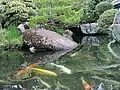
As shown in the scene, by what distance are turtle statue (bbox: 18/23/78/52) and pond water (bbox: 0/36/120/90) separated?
44 centimetres

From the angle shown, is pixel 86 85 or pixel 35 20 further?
pixel 35 20

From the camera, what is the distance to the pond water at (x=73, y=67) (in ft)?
21.4

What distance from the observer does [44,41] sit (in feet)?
36.1

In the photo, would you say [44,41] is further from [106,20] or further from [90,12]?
[90,12]

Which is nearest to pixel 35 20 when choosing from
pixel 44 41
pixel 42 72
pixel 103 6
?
pixel 44 41

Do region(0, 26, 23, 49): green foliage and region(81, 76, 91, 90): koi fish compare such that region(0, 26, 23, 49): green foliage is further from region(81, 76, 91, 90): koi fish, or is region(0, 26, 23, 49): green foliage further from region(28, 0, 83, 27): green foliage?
region(81, 76, 91, 90): koi fish

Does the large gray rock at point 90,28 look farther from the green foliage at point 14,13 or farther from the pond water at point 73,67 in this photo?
the green foliage at point 14,13

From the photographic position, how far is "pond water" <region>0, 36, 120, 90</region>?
21.4ft

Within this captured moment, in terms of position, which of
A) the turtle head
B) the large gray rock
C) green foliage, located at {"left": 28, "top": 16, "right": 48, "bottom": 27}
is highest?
green foliage, located at {"left": 28, "top": 16, "right": 48, "bottom": 27}

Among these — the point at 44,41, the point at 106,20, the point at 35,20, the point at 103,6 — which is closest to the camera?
the point at 44,41

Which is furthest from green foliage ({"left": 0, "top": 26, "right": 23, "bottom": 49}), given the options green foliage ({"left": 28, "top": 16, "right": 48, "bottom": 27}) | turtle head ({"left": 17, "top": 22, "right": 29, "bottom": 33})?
green foliage ({"left": 28, "top": 16, "right": 48, "bottom": 27})

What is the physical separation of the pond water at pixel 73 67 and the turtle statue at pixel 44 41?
1.46ft

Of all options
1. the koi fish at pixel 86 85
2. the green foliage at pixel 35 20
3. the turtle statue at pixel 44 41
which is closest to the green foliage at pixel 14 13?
the green foliage at pixel 35 20

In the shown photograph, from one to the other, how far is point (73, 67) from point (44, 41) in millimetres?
3209
